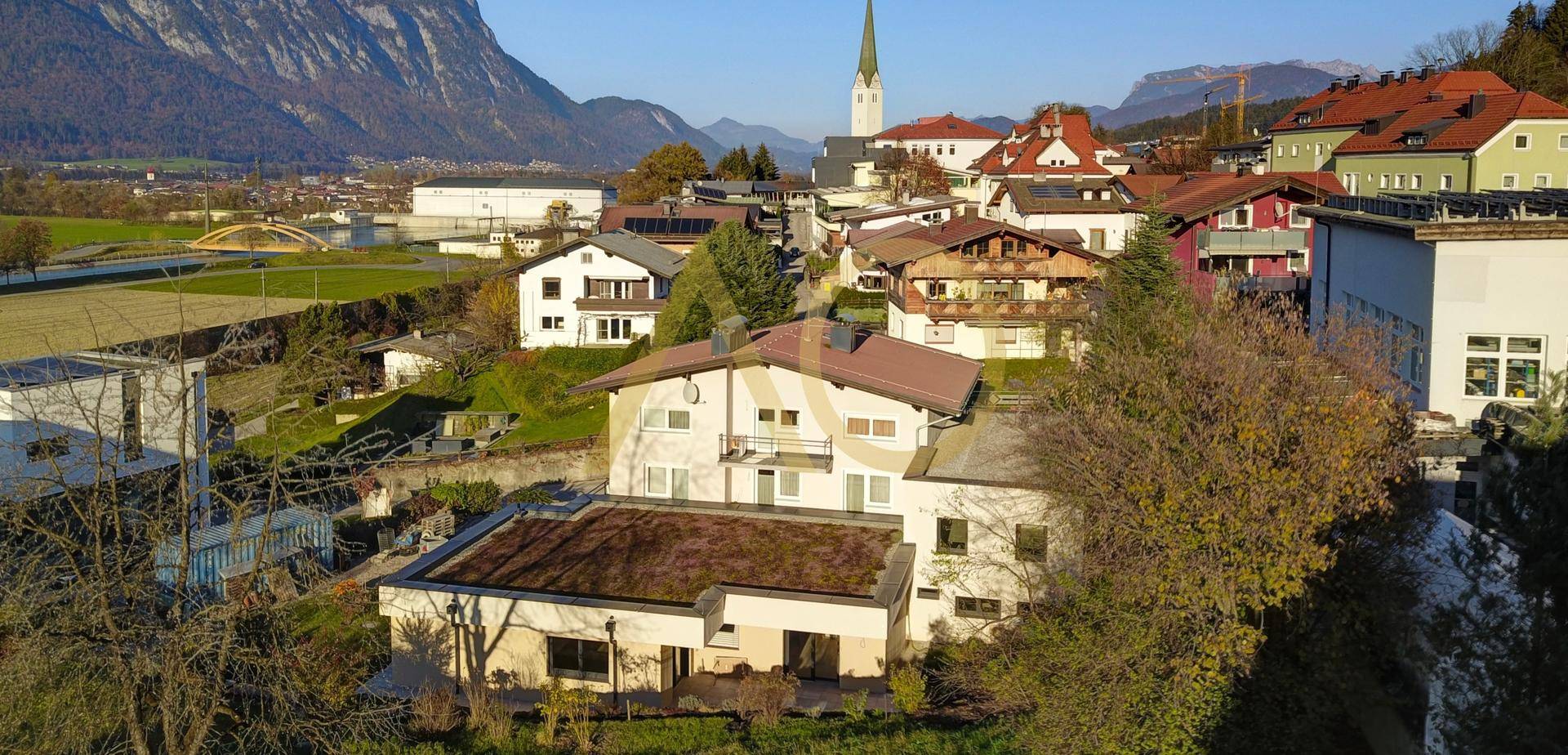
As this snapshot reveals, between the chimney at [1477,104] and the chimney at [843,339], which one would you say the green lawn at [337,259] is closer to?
the chimney at [1477,104]

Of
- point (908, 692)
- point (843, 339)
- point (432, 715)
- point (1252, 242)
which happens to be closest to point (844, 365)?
point (843, 339)

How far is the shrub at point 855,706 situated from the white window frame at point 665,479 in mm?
5086

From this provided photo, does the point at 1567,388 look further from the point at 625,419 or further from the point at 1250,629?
the point at 625,419

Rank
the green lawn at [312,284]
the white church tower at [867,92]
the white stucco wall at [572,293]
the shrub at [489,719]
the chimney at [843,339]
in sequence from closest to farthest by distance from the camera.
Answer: the shrub at [489,719]
the chimney at [843,339]
the white stucco wall at [572,293]
the green lawn at [312,284]
the white church tower at [867,92]

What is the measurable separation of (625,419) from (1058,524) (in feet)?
23.4

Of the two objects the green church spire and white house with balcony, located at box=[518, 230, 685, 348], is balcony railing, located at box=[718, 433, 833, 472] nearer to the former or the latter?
white house with balcony, located at box=[518, 230, 685, 348]

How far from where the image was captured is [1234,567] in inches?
329

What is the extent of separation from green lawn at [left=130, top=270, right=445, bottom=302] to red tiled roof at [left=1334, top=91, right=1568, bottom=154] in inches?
1607

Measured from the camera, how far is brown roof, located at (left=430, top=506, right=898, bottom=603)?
42.7 ft

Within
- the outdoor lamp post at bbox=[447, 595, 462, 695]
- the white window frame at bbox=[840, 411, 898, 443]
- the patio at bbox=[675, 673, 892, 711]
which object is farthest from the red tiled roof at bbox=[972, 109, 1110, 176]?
the outdoor lamp post at bbox=[447, 595, 462, 695]

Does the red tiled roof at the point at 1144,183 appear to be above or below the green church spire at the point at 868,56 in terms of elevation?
below

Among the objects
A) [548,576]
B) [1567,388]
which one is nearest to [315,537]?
[548,576]

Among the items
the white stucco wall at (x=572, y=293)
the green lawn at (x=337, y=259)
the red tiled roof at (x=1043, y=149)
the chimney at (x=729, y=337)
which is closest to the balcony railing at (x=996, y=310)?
the white stucco wall at (x=572, y=293)

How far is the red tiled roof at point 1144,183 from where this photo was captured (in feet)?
111
